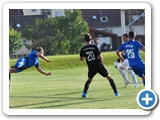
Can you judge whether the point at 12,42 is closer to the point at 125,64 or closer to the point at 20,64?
the point at 20,64

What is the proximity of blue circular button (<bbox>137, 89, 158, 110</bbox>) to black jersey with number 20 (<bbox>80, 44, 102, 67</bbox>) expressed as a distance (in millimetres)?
2430

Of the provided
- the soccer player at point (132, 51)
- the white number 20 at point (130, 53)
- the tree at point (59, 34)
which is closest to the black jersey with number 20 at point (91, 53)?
the soccer player at point (132, 51)

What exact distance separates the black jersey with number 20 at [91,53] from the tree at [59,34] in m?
3.58

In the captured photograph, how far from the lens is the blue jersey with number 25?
15.8 meters

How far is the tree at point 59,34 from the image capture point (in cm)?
1956

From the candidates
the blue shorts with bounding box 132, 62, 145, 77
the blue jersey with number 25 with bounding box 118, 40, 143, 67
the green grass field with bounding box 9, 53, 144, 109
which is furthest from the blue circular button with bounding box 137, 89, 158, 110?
the blue jersey with number 25 with bounding box 118, 40, 143, 67

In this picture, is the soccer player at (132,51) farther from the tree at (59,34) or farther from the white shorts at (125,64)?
the tree at (59,34)

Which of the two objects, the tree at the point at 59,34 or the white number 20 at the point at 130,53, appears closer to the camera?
the white number 20 at the point at 130,53

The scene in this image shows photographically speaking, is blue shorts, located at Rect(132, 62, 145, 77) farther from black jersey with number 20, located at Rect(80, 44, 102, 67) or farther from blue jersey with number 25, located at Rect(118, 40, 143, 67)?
black jersey with number 20, located at Rect(80, 44, 102, 67)

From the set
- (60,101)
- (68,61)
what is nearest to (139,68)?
(60,101)

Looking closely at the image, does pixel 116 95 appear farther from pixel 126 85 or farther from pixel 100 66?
pixel 126 85

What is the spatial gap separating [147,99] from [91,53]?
260 centimetres

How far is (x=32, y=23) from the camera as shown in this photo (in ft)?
64.4
